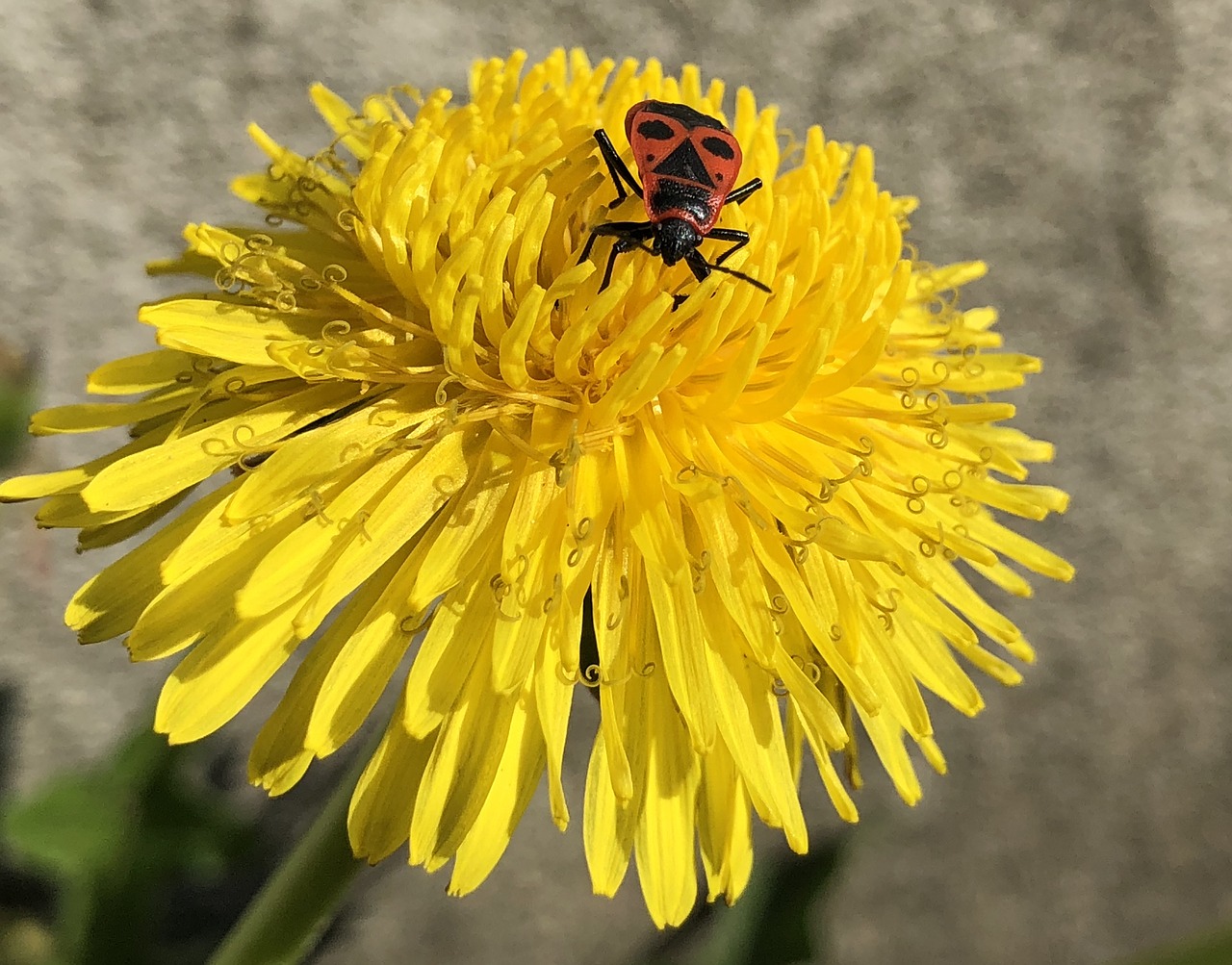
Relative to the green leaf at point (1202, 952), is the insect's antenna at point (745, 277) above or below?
above

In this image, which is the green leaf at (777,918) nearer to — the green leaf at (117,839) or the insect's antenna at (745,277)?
the green leaf at (117,839)

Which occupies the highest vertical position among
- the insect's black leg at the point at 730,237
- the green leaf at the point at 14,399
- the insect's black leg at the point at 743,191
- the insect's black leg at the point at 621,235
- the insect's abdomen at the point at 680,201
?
the insect's black leg at the point at 743,191

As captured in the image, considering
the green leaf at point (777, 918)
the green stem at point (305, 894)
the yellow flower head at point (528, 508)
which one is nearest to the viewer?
the yellow flower head at point (528, 508)

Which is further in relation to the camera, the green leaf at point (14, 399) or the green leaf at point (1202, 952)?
the green leaf at point (14, 399)

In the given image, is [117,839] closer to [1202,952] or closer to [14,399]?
[14,399]

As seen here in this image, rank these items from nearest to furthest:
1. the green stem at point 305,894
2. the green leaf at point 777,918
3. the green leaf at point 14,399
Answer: the green stem at point 305,894 < the green leaf at point 14,399 < the green leaf at point 777,918

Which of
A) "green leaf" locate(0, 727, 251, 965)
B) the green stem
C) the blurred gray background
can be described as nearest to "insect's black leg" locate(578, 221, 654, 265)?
the green stem

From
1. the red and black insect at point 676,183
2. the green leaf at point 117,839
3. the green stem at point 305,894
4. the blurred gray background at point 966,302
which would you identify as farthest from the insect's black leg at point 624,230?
the green leaf at point 117,839
